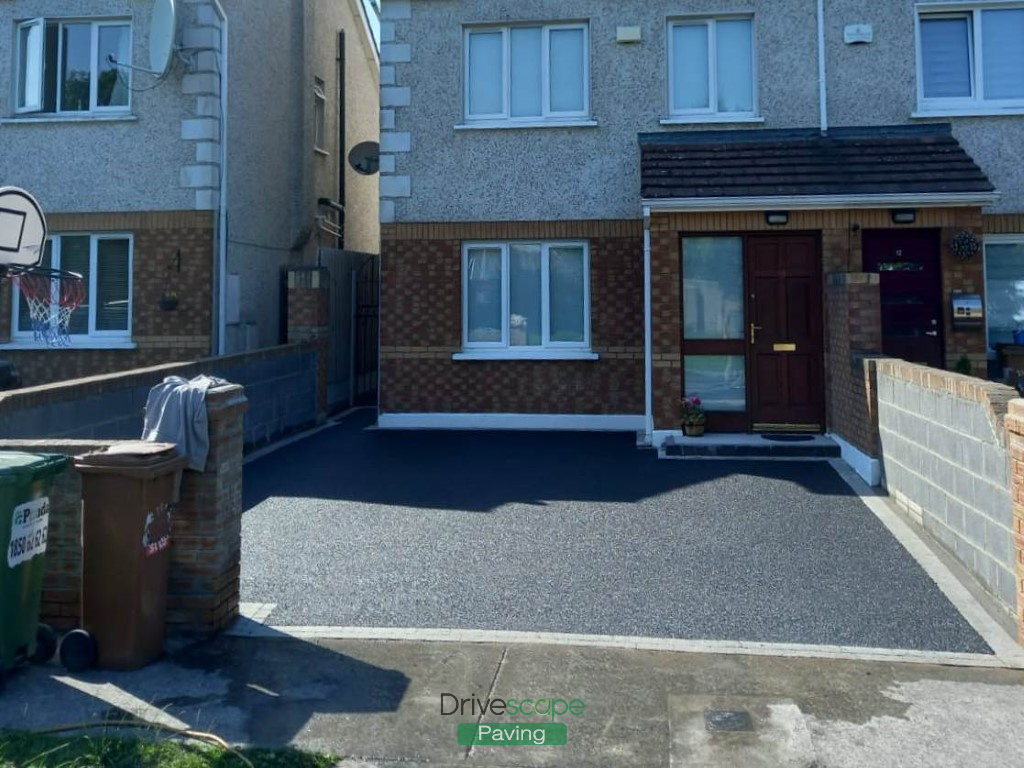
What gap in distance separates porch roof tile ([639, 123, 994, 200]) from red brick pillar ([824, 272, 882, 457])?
1239 mm

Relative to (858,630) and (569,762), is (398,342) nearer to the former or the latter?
(858,630)

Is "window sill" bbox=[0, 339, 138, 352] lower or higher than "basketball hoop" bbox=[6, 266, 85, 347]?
lower

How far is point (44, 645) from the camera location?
473 centimetres

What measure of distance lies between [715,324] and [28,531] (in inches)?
324

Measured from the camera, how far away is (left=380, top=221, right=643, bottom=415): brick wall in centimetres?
1205

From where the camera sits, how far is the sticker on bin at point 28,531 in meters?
4.39

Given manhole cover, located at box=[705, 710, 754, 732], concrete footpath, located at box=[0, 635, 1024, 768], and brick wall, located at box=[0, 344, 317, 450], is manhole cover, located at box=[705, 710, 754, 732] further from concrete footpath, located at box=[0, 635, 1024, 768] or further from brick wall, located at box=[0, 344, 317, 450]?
brick wall, located at box=[0, 344, 317, 450]

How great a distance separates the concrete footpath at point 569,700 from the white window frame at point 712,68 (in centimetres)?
876

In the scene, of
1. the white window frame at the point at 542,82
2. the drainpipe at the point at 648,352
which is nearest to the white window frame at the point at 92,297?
the white window frame at the point at 542,82

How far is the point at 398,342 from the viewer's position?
12.4m

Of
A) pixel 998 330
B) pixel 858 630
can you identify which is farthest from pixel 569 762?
pixel 998 330

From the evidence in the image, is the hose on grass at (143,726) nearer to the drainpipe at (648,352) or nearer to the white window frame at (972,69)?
the drainpipe at (648,352)

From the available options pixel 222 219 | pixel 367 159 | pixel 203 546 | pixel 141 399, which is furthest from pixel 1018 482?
pixel 367 159

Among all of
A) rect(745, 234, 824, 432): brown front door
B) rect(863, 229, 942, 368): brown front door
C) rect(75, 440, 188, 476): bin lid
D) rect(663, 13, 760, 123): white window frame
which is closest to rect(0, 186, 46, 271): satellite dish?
rect(75, 440, 188, 476): bin lid
